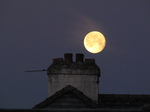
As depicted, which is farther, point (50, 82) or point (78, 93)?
point (50, 82)

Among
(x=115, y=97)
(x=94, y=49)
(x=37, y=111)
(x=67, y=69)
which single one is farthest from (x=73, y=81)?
(x=37, y=111)

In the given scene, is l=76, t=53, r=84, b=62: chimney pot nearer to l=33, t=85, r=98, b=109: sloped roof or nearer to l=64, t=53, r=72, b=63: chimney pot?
l=64, t=53, r=72, b=63: chimney pot

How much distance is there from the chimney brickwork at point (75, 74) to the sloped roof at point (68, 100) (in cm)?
321

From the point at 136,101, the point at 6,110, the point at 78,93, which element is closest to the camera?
the point at 6,110

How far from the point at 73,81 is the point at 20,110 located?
15457mm

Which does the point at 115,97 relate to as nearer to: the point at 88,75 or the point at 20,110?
the point at 88,75

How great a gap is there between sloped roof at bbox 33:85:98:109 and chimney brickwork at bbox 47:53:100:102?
3.21 metres

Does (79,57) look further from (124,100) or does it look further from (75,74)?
(124,100)

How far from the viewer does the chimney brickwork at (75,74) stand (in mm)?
24406

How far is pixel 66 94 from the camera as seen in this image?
21.2 metres

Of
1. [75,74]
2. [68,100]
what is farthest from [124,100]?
[68,100]

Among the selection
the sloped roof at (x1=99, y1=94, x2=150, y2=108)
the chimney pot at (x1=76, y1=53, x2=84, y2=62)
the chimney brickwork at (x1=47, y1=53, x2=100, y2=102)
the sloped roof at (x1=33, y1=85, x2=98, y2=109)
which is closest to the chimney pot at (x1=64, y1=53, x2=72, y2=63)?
the chimney brickwork at (x1=47, y1=53, x2=100, y2=102)

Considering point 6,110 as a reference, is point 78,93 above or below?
below

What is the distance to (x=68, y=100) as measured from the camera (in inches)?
823
